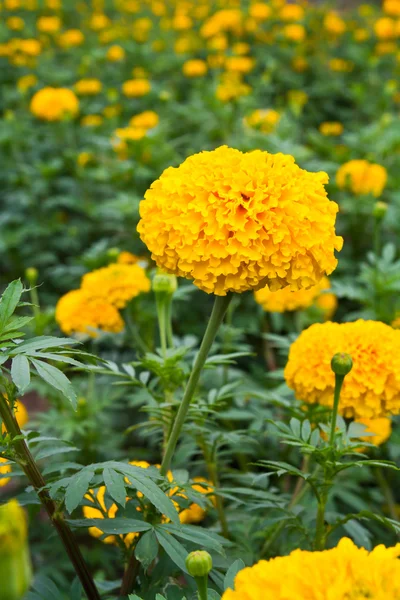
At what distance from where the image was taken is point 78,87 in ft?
14.2

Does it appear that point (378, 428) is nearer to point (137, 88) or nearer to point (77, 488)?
point (77, 488)

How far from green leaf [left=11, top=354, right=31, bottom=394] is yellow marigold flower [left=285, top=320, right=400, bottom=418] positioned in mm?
607

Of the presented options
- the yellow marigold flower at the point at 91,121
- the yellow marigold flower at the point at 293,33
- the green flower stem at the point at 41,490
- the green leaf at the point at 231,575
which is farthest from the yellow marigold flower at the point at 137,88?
the green leaf at the point at 231,575

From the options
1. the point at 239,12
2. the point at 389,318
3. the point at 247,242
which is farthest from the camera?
the point at 239,12

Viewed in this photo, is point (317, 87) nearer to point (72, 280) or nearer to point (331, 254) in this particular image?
point (72, 280)

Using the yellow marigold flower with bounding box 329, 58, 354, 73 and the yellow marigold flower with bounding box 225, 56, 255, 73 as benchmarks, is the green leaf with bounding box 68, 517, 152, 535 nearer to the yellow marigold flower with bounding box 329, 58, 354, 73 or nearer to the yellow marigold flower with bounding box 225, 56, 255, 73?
the yellow marigold flower with bounding box 225, 56, 255, 73

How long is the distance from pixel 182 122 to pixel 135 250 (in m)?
1.39

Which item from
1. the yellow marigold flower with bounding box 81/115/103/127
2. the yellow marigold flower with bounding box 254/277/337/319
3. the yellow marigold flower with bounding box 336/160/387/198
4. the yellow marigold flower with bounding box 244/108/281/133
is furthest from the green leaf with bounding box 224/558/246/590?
the yellow marigold flower with bounding box 81/115/103/127

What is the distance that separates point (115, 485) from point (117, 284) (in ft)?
3.32

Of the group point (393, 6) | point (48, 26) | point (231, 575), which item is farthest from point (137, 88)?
point (231, 575)

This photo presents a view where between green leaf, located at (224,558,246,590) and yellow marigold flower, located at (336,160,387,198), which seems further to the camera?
yellow marigold flower, located at (336,160,387,198)

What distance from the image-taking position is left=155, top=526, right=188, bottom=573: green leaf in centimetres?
102

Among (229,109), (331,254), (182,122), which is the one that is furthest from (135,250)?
(331,254)

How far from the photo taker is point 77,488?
1.01 meters
